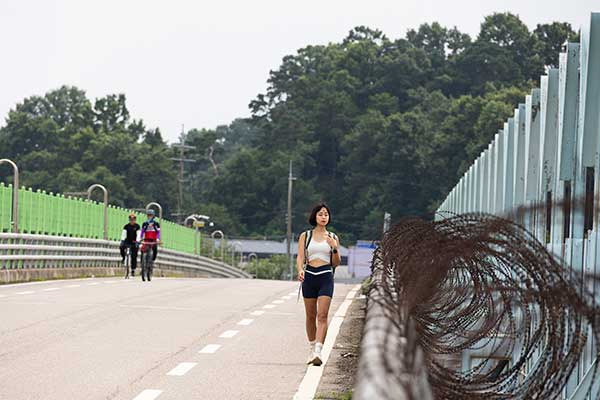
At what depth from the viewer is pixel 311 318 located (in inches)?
536

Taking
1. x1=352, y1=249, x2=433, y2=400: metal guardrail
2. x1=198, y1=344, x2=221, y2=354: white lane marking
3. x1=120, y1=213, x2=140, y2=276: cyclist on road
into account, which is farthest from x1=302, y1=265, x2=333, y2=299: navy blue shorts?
x1=120, y1=213, x2=140, y2=276: cyclist on road

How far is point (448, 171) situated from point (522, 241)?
115m

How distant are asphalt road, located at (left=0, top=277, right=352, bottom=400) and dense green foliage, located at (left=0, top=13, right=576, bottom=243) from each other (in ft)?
307

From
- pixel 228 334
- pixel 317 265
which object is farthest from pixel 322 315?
pixel 228 334

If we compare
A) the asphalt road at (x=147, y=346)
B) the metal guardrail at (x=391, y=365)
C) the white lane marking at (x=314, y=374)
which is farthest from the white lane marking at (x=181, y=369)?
the metal guardrail at (x=391, y=365)

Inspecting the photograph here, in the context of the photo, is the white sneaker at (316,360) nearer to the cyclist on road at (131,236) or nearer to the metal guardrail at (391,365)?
the metal guardrail at (391,365)

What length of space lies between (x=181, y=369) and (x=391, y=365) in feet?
29.3

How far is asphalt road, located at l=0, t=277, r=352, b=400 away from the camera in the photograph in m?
11.2

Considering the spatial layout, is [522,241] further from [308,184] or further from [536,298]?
[308,184]

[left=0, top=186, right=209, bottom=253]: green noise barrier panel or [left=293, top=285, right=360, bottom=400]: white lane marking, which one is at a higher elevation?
[left=0, top=186, right=209, bottom=253]: green noise barrier panel

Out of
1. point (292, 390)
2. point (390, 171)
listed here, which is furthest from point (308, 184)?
point (292, 390)

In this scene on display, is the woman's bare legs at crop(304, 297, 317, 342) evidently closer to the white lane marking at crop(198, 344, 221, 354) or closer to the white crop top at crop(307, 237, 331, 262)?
the white crop top at crop(307, 237, 331, 262)

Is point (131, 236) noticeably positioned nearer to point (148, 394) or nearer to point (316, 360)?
point (316, 360)

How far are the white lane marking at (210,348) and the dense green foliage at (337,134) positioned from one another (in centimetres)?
9973
